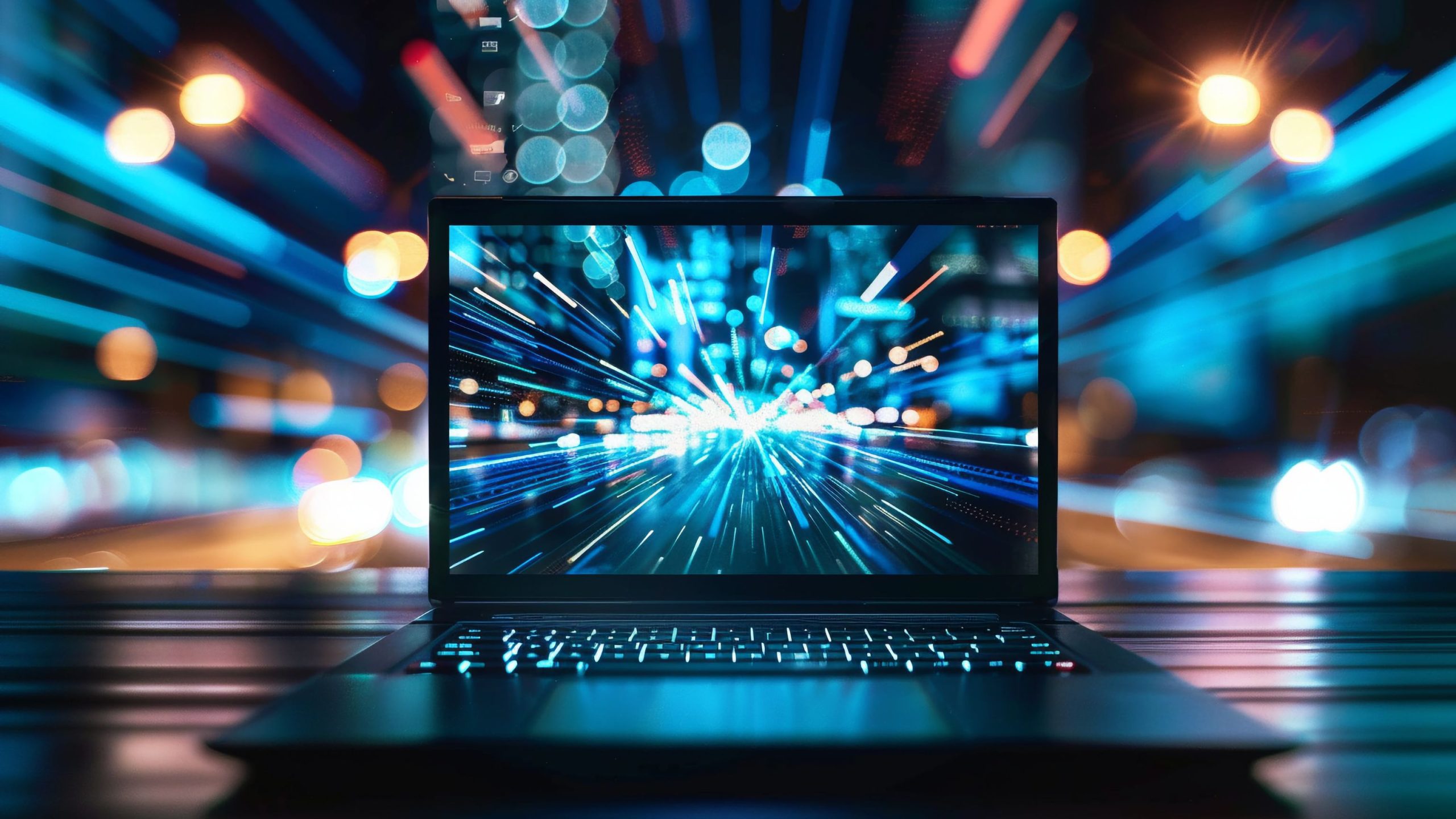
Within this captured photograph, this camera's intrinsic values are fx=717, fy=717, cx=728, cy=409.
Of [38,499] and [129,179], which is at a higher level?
[129,179]

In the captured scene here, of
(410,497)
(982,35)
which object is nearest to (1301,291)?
(982,35)

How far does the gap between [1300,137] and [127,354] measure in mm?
2322

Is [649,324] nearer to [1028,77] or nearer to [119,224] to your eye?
[1028,77]

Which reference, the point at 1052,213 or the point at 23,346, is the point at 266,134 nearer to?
the point at 23,346

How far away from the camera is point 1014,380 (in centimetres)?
93

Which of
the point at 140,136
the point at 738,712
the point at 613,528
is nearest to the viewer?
the point at 738,712

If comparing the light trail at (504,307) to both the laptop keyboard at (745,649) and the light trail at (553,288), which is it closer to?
the light trail at (553,288)

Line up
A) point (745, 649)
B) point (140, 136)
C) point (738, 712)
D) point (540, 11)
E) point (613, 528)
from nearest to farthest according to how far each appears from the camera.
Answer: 1. point (738, 712)
2. point (745, 649)
3. point (613, 528)
4. point (540, 11)
5. point (140, 136)

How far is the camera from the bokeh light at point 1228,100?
1363 mm

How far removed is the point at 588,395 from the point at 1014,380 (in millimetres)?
554

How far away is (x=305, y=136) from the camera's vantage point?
4.51ft

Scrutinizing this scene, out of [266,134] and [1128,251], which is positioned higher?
[266,134]

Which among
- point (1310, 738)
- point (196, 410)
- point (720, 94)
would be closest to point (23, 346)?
point (196, 410)

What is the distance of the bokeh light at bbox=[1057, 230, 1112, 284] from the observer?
4.53 feet
